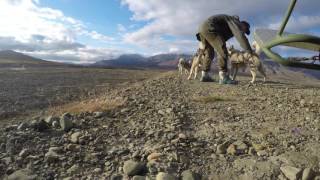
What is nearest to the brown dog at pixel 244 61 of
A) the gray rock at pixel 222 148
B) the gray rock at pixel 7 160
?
the gray rock at pixel 222 148

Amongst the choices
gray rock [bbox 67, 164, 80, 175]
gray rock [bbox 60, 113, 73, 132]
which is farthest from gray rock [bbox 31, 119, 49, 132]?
gray rock [bbox 67, 164, 80, 175]

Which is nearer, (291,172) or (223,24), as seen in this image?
(291,172)

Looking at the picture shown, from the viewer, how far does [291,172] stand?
4.61m

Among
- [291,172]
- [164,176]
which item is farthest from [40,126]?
[291,172]

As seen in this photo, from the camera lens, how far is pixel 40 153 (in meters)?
5.04

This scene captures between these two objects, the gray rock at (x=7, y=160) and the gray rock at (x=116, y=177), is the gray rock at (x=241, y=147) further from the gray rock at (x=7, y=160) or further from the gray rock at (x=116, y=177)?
the gray rock at (x=7, y=160)

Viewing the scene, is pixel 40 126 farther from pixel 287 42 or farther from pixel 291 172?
pixel 287 42

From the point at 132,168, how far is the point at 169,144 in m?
0.85

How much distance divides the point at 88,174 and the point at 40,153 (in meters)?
0.82

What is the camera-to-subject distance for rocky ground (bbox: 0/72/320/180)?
→ 15.2ft

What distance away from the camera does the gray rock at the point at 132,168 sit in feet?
15.0

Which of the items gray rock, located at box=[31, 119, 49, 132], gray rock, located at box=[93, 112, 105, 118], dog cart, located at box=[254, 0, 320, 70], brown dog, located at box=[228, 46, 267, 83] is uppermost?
dog cart, located at box=[254, 0, 320, 70]

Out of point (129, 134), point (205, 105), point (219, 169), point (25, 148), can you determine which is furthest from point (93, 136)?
point (205, 105)

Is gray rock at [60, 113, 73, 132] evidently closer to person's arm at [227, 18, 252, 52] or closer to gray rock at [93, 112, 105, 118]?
gray rock at [93, 112, 105, 118]
